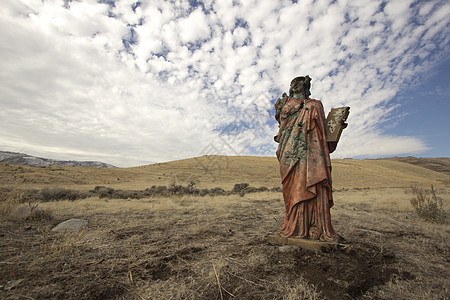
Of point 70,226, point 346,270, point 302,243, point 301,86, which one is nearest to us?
point 346,270

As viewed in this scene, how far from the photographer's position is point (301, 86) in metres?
4.61

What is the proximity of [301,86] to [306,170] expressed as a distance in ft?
6.27

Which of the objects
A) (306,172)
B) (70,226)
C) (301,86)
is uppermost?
(301,86)

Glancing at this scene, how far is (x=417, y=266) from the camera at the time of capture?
10.3 feet

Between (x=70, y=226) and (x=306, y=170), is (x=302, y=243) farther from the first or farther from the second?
(x=70, y=226)

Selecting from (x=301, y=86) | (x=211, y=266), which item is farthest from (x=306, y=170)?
(x=211, y=266)

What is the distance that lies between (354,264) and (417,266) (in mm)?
979

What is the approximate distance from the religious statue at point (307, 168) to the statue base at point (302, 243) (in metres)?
0.11

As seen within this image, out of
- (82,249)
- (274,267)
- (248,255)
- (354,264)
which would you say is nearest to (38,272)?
(82,249)

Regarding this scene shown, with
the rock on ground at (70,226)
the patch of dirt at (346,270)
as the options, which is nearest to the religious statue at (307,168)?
the patch of dirt at (346,270)

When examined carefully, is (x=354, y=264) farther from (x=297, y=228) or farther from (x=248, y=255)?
(x=248, y=255)

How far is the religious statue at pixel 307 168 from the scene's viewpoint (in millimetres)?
3844

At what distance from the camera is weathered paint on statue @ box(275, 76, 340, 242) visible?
384 centimetres

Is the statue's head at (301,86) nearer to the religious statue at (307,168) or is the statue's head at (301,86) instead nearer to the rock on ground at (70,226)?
the religious statue at (307,168)
